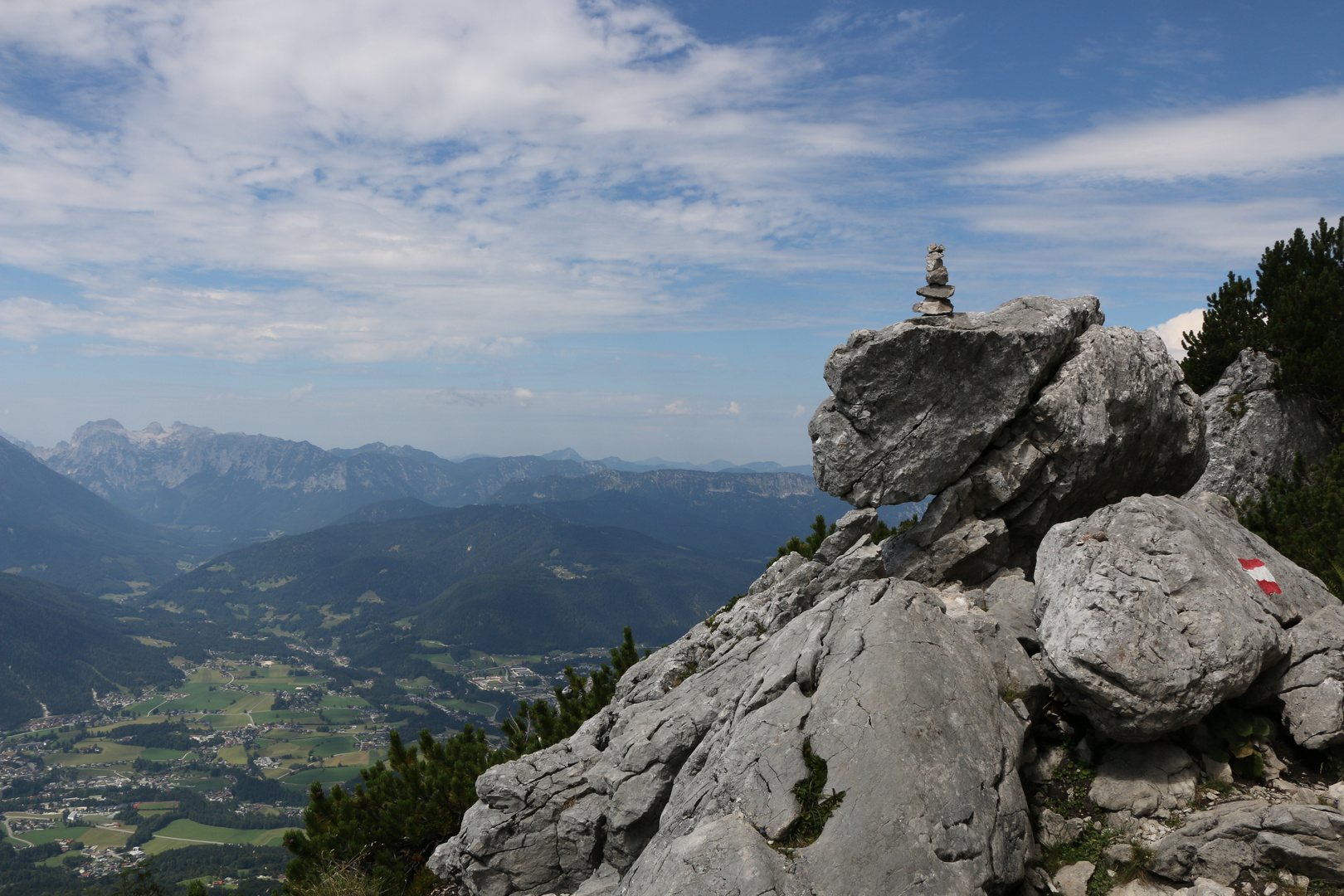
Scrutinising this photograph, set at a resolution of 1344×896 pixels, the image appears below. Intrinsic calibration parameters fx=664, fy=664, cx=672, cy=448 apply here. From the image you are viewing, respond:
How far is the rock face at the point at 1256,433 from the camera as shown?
33.0 metres

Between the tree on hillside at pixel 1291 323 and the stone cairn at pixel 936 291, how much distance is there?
86.5 feet

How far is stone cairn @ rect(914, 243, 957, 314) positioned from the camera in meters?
18.8

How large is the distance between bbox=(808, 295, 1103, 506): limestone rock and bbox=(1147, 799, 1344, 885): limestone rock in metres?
9.32

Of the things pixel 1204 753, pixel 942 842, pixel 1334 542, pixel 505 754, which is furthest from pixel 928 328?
pixel 505 754

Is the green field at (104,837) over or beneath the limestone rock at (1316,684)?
beneath

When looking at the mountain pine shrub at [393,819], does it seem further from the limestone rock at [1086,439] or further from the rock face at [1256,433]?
the rock face at [1256,433]

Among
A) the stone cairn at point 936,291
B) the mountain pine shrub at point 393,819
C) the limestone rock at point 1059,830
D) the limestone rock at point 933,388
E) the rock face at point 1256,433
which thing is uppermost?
the stone cairn at point 936,291

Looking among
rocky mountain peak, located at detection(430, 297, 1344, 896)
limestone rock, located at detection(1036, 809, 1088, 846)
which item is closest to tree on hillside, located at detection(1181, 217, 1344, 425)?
rocky mountain peak, located at detection(430, 297, 1344, 896)

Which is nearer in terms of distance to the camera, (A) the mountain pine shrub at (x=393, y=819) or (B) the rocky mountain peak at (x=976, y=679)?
(B) the rocky mountain peak at (x=976, y=679)

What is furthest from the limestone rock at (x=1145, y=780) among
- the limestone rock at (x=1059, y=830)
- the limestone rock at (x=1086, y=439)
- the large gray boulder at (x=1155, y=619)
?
the limestone rock at (x=1086, y=439)

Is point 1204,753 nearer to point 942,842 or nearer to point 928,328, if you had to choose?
point 942,842

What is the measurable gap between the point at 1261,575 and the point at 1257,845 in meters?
6.87

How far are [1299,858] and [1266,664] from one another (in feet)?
13.0

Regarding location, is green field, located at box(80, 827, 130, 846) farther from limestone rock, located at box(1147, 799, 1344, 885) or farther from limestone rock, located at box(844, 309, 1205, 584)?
limestone rock, located at box(1147, 799, 1344, 885)
